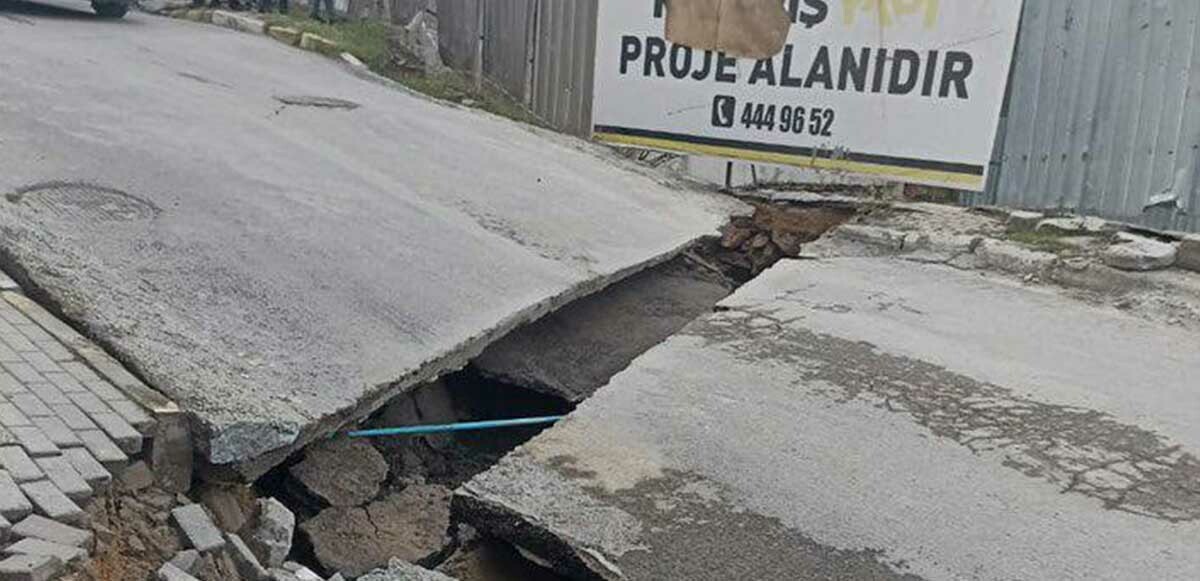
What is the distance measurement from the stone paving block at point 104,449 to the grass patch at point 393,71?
21.4ft

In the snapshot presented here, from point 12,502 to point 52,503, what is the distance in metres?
0.09

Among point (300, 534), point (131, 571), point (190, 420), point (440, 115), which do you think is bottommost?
point (300, 534)

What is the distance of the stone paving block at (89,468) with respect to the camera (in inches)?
113

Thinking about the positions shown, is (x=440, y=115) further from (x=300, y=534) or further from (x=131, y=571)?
(x=131, y=571)

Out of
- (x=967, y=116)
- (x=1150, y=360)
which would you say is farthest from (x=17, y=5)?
(x=1150, y=360)

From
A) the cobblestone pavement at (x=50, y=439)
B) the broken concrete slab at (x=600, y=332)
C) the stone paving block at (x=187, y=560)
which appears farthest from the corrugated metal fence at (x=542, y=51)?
the stone paving block at (x=187, y=560)

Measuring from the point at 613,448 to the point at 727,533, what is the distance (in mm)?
574

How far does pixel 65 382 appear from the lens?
127 inches

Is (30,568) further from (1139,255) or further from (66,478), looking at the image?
(1139,255)

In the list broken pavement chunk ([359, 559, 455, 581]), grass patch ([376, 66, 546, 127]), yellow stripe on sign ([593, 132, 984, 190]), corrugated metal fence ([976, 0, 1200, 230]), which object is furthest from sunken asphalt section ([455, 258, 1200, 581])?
grass patch ([376, 66, 546, 127])

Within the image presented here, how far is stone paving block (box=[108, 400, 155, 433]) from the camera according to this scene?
306 centimetres

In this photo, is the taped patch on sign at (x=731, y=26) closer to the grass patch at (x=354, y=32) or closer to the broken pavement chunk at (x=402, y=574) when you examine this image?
the grass patch at (x=354, y=32)

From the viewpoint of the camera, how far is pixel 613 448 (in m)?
3.73

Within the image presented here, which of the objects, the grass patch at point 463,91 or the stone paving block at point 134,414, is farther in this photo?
the grass patch at point 463,91
